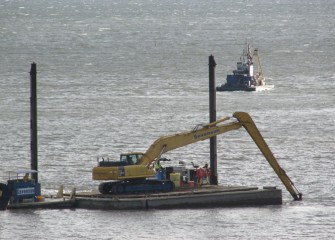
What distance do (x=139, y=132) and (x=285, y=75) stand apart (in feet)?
191

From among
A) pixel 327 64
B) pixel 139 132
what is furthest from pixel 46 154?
pixel 327 64

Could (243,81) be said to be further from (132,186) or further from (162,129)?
(132,186)

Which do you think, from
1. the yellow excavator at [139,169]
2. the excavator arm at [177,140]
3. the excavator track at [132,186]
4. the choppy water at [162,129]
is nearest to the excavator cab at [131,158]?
the yellow excavator at [139,169]

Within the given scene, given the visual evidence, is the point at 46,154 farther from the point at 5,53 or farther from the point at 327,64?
the point at 5,53

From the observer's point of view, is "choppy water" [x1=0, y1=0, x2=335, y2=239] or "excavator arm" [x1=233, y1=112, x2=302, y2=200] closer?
"choppy water" [x1=0, y1=0, x2=335, y2=239]

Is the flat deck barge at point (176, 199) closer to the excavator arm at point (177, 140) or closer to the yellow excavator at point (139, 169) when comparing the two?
the yellow excavator at point (139, 169)

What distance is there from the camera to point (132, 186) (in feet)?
209

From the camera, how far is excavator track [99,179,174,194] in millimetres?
63531

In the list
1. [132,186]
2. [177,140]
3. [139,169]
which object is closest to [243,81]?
[177,140]

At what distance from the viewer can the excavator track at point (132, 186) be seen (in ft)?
208

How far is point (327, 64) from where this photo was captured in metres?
168

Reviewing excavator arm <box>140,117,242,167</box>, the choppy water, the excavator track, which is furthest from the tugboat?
the excavator track

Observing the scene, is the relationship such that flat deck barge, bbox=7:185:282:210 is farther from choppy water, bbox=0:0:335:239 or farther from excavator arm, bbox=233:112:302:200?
excavator arm, bbox=233:112:302:200

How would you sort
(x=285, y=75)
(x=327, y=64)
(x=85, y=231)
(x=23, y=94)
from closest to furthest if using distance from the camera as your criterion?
(x=85, y=231)
(x=23, y=94)
(x=285, y=75)
(x=327, y=64)
